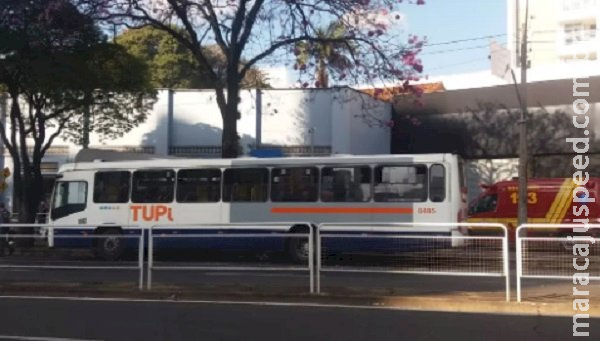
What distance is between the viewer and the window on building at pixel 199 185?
19938 millimetres

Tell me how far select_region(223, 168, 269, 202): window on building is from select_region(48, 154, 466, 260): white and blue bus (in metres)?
0.03

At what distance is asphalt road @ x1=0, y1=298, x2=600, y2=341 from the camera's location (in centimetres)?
849

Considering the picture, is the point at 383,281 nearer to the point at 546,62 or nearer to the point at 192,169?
the point at 192,169

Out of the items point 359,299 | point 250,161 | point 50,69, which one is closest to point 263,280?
point 359,299

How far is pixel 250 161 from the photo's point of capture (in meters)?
19.7

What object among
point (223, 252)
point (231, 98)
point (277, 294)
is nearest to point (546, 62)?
point (231, 98)

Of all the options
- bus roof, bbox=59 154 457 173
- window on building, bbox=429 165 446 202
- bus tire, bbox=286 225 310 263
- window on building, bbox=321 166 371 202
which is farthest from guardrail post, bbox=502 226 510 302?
window on building, bbox=321 166 371 202

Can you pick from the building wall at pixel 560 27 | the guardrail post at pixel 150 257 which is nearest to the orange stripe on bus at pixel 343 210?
the guardrail post at pixel 150 257

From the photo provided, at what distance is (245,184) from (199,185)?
1.36 metres

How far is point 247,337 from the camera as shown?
845 cm

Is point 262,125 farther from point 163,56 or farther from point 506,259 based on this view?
point 506,259

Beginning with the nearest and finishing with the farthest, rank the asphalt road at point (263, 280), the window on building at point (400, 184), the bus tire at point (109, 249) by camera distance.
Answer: the asphalt road at point (263, 280) < the bus tire at point (109, 249) < the window on building at point (400, 184)

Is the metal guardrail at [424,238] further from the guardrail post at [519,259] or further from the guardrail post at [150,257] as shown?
the guardrail post at [150,257]

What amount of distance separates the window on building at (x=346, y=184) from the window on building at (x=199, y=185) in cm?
305
